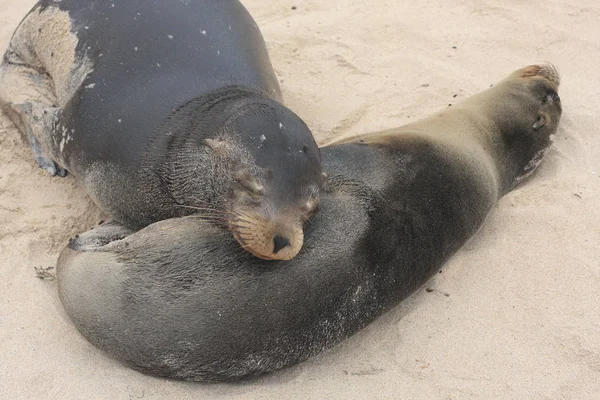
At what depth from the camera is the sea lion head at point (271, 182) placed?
321 centimetres

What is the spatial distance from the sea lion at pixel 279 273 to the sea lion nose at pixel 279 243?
0.84 ft

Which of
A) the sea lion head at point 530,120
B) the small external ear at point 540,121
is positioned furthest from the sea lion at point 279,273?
the small external ear at point 540,121

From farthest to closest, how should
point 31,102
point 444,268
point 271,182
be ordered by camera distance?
point 31,102 → point 444,268 → point 271,182

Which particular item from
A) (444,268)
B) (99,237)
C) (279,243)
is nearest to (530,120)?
(444,268)

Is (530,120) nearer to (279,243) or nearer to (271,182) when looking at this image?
(271,182)

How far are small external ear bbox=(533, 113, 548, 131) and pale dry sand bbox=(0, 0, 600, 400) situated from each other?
0.29 metres

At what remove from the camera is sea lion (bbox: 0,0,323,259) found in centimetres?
335

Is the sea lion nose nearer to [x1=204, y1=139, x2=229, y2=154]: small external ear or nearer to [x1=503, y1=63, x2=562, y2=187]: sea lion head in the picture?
[x1=204, y1=139, x2=229, y2=154]: small external ear

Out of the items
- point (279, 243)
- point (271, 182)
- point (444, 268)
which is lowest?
point (444, 268)

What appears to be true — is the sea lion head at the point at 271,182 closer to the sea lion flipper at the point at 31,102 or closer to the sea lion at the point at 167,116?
the sea lion at the point at 167,116

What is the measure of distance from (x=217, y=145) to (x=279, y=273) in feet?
2.35

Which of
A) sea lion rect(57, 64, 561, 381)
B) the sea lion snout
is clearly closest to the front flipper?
sea lion rect(57, 64, 561, 381)

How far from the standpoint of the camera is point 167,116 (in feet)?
12.9

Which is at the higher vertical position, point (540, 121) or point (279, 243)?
point (279, 243)
